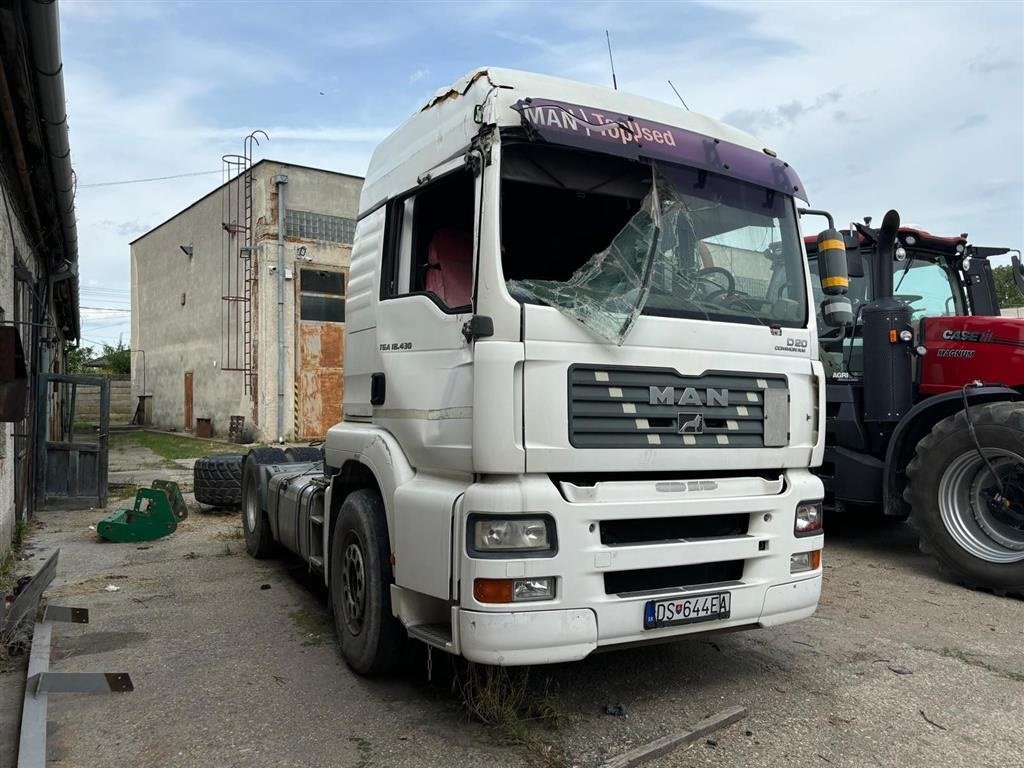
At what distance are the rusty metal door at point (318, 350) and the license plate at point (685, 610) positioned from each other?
17588mm

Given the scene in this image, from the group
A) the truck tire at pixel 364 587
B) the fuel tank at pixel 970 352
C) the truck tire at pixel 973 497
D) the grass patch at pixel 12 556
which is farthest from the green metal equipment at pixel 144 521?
the fuel tank at pixel 970 352

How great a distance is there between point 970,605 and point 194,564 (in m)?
6.46

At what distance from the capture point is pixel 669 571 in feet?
12.4

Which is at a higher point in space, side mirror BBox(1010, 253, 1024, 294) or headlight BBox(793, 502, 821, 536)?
side mirror BBox(1010, 253, 1024, 294)

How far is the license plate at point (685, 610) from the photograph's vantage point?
3574 mm

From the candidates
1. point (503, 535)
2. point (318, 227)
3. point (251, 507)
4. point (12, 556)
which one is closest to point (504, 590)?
point (503, 535)

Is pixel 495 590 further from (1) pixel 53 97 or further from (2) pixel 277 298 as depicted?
(2) pixel 277 298

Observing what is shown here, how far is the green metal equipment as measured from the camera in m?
8.28

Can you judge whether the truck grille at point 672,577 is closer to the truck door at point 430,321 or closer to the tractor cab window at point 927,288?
the truck door at point 430,321

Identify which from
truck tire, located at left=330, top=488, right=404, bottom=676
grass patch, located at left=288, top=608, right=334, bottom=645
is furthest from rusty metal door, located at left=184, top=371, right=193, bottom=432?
truck tire, located at left=330, top=488, right=404, bottom=676

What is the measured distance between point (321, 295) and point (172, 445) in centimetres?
562

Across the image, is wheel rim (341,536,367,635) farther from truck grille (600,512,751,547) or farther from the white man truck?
truck grille (600,512,751,547)

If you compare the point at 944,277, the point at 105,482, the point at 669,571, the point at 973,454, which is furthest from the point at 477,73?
the point at 105,482

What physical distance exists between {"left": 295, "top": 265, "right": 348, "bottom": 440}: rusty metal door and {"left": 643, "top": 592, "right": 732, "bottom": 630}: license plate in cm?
1759
